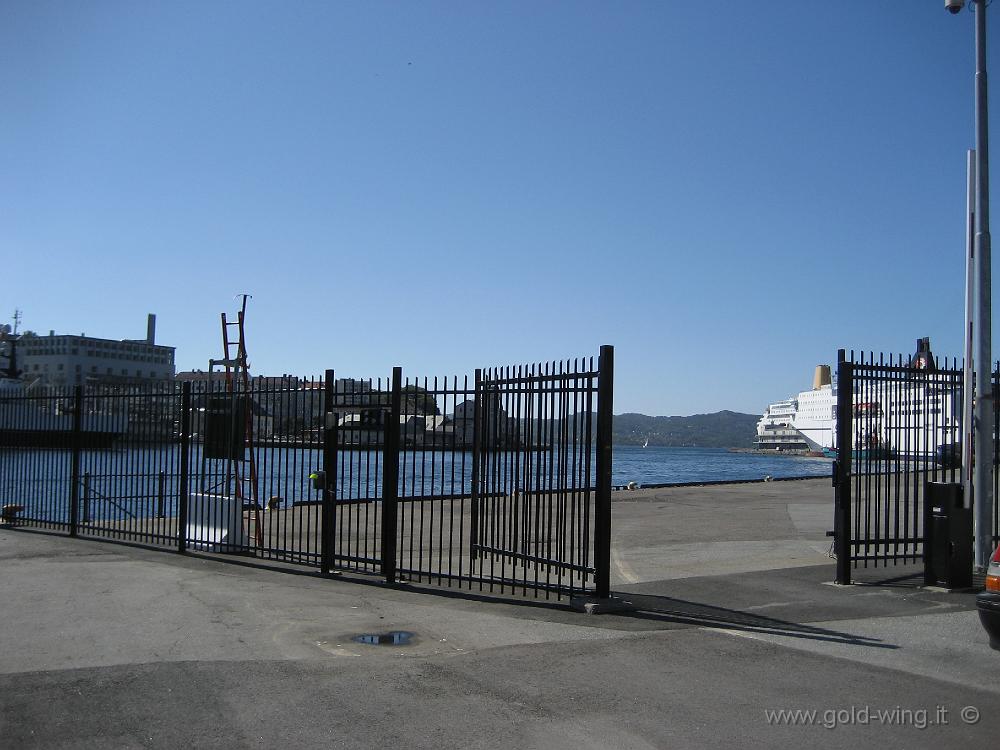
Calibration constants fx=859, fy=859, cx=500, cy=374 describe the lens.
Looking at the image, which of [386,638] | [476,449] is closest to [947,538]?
[476,449]

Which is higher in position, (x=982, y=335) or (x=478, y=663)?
(x=982, y=335)

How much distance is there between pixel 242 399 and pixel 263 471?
1.13 meters

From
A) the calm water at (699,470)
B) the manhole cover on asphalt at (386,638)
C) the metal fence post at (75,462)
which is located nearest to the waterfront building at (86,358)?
the calm water at (699,470)

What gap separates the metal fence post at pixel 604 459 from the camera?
9164 millimetres

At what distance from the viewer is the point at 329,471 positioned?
11289 mm

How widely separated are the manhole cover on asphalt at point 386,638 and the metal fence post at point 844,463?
5760 millimetres

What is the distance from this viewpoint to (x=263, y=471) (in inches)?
510

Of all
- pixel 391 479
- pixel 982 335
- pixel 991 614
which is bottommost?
pixel 991 614

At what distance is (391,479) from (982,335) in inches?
308

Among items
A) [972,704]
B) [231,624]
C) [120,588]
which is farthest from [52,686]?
[972,704]

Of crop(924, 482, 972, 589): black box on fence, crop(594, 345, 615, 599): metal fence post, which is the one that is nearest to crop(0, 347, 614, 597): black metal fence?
crop(594, 345, 615, 599): metal fence post

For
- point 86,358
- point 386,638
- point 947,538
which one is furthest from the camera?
point 86,358

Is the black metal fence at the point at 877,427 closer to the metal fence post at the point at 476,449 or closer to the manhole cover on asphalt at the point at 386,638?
the metal fence post at the point at 476,449

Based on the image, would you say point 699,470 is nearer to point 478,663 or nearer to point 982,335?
point 982,335
